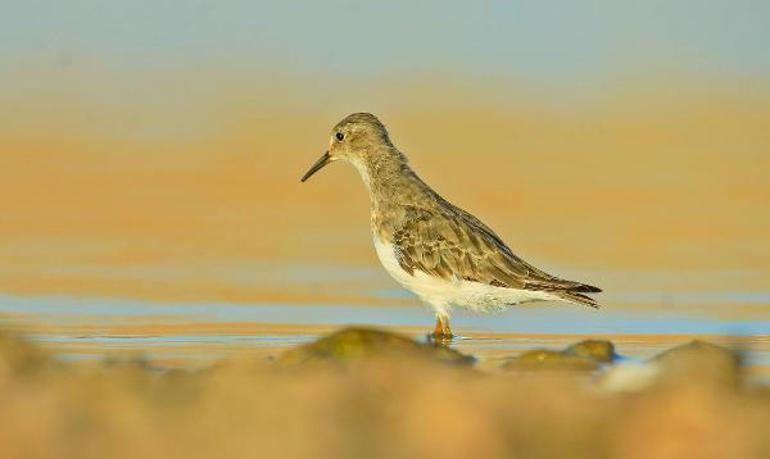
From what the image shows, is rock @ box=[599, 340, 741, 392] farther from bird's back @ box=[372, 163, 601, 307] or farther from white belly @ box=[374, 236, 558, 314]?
white belly @ box=[374, 236, 558, 314]

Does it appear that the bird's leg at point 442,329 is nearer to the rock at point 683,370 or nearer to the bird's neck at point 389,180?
the bird's neck at point 389,180

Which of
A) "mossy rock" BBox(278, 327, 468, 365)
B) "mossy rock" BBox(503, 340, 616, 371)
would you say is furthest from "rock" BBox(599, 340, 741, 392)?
"mossy rock" BBox(278, 327, 468, 365)

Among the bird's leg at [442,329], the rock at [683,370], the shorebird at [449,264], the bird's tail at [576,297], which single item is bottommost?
the rock at [683,370]

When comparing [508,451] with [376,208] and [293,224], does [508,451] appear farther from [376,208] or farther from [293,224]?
[293,224]

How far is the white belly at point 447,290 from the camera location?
42.7 ft

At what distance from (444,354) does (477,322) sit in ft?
12.8

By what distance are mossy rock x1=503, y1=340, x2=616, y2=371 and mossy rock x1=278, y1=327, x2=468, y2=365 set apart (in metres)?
0.36

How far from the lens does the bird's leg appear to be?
12.8 metres

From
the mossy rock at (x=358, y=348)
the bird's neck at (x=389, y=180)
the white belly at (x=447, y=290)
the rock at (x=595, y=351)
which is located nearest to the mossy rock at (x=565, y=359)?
the rock at (x=595, y=351)

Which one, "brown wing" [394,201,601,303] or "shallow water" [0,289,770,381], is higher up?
"brown wing" [394,201,601,303]

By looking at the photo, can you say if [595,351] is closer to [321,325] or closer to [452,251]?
[452,251]

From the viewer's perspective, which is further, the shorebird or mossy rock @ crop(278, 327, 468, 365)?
the shorebird

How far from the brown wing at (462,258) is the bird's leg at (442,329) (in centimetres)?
28

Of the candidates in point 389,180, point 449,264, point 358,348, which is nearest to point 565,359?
point 358,348
